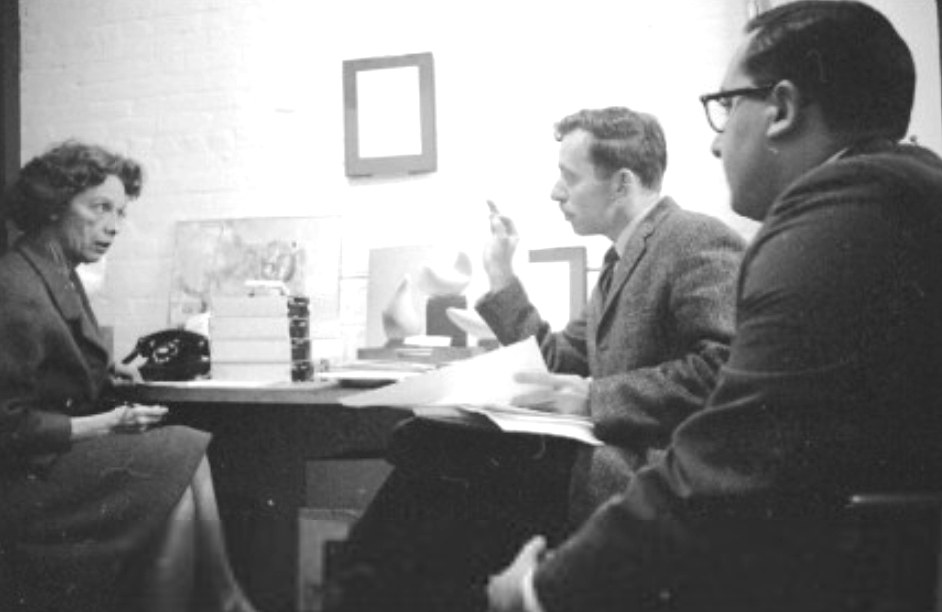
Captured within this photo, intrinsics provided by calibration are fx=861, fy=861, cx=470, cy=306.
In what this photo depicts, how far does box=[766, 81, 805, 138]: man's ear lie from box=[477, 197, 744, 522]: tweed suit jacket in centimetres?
47

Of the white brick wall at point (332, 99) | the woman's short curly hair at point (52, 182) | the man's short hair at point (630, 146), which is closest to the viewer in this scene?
the man's short hair at point (630, 146)

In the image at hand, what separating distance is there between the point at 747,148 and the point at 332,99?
6.02 ft

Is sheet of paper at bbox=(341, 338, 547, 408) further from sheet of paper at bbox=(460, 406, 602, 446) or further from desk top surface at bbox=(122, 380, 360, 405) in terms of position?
desk top surface at bbox=(122, 380, 360, 405)

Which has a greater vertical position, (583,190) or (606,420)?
(583,190)

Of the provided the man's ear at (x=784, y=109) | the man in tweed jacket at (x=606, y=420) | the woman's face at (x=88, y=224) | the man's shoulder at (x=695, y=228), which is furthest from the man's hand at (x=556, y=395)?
the woman's face at (x=88, y=224)

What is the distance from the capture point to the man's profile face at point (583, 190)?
5.65ft

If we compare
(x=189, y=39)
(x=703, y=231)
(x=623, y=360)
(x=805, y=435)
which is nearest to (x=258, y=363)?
(x=623, y=360)

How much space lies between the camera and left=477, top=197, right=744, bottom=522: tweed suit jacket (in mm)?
1191

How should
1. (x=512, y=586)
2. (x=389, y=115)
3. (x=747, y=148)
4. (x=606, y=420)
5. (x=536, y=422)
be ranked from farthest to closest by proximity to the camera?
(x=389, y=115), (x=606, y=420), (x=536, y=422), (x=747, y=148), (x=512, y=586)

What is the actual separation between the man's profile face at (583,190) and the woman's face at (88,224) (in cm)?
101

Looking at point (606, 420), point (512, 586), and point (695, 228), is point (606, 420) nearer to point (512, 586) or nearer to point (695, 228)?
point (695, 228)

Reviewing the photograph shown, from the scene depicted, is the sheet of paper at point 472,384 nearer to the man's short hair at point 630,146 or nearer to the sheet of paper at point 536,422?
the sheet of paper at point 536,422

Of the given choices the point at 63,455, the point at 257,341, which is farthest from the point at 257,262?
the point at 63,455

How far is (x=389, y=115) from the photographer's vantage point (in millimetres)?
2436
